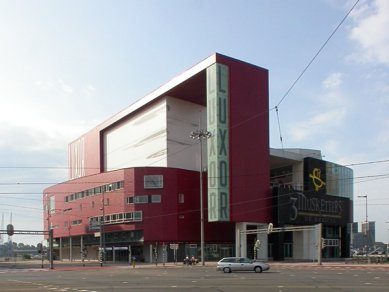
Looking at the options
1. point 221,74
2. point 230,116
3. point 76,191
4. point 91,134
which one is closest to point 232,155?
point 230,116

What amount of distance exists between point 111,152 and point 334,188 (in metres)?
43.4

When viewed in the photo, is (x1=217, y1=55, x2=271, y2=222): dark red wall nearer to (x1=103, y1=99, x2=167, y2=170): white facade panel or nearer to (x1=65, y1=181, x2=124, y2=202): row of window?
(x1=103, y1=99, x2=167, y2=170): white facade panel

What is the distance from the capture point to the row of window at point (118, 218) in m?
79.5

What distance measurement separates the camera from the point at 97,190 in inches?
3573

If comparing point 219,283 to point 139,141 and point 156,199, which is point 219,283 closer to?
point 156,199

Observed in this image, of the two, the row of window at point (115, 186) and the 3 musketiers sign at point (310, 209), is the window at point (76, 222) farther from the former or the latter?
the 3 musketiers sign at point (310, 209)

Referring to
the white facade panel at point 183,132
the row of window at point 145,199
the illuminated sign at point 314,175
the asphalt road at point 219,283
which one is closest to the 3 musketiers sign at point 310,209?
the illuminated sign at point 314,175

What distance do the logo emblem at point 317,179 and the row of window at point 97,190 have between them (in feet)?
109

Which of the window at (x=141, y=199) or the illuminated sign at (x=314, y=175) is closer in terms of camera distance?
the window at (x=141, y=199)

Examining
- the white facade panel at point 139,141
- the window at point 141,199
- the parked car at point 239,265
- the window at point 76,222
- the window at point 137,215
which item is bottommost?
the window at point 76,222

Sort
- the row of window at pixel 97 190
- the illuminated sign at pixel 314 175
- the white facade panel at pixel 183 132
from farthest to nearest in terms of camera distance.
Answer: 1. the illuminated sign at pixel 314 175
2. the white facade panel at pixel 183 132
3. the row of window at pixel 97 190

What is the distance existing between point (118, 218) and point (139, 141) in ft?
53.1

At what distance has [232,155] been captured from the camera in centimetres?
7412

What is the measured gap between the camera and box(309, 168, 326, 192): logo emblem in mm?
95000
